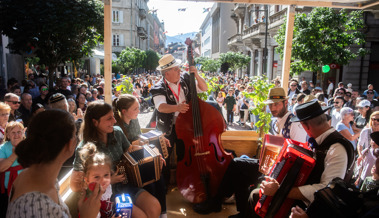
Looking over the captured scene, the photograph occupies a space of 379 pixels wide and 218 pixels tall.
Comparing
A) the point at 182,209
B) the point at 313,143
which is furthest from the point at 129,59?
the point at 313,143

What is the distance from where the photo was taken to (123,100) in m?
2.98

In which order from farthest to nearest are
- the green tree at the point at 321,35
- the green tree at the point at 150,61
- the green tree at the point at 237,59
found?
the green tree at the point at 150,61
the green tree at the point at 237,59
the green tree at the point at 321,35

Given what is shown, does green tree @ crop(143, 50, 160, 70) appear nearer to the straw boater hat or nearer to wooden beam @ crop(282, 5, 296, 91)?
wooden beam @ crop(282, 5, 296, 91)

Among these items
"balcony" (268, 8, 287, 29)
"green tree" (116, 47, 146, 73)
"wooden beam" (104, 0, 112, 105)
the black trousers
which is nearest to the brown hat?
the black trousers

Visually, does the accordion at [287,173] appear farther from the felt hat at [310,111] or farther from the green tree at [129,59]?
the green tree at [129,59]

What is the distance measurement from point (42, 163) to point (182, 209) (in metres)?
2.30

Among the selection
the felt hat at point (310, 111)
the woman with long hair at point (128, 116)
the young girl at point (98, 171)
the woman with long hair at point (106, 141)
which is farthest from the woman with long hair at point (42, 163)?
the felt hat at point (310, 111)

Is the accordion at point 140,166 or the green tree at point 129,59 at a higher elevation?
the green tree at point 129,59

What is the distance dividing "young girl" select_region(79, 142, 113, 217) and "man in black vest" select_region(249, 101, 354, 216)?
3.96 ft

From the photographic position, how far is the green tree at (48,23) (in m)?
7.65

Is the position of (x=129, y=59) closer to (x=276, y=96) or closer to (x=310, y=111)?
(x=276, y=96)

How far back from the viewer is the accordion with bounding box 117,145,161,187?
237 centimetres

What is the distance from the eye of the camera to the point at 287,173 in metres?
2.08

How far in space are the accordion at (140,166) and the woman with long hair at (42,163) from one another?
824mm
